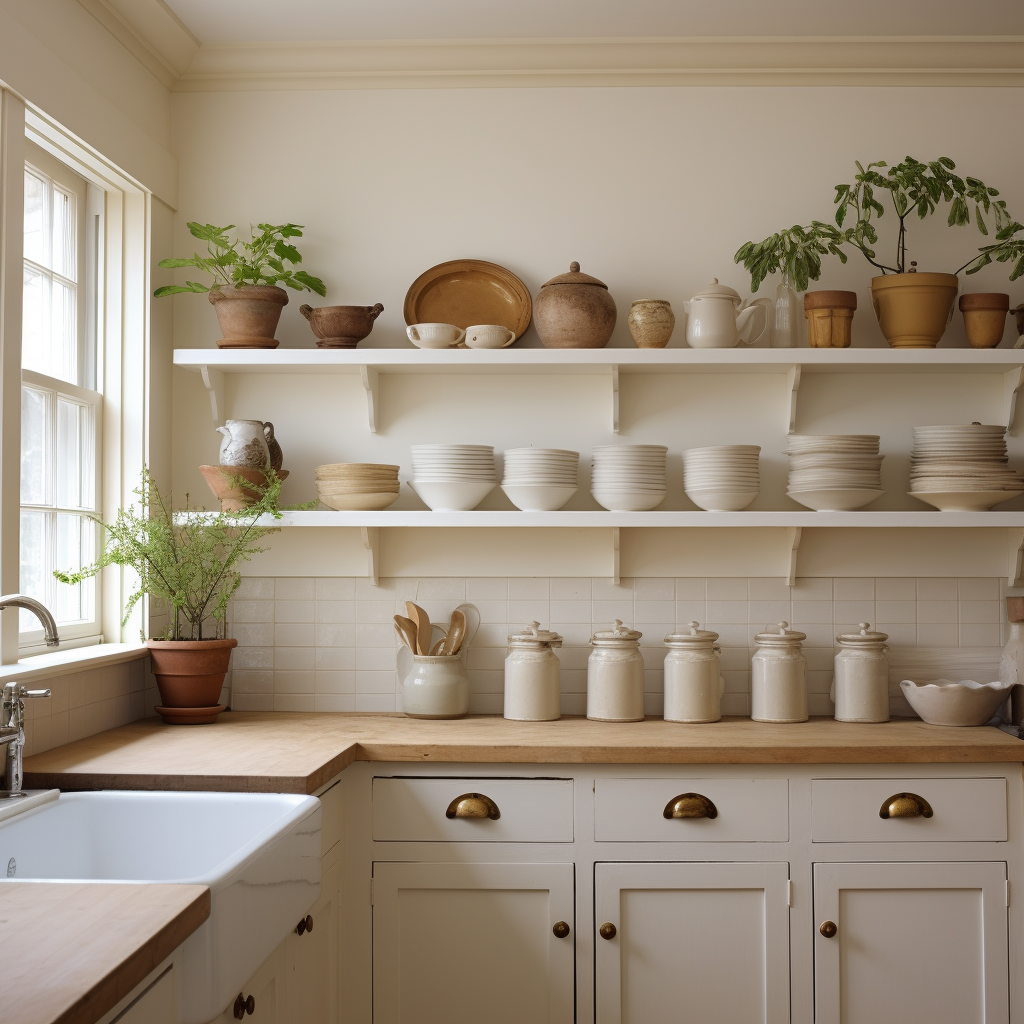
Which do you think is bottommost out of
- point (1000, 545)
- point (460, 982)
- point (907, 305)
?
point (460, 982)

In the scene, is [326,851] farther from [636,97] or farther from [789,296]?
[636,97]

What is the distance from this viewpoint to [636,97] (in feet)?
9.61

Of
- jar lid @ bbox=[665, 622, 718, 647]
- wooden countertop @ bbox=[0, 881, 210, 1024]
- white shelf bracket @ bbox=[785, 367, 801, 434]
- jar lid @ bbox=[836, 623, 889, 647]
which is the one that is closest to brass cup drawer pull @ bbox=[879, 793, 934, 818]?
jar lid @ bbox=[836, 623, 889, 647]

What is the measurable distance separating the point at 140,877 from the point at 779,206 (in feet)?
7.81

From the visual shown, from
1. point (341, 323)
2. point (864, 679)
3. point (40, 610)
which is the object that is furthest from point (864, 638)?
point (40, 610)

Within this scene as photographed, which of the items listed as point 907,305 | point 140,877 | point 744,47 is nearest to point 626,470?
point 907,305

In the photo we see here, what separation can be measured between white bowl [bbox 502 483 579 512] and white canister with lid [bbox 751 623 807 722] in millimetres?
647

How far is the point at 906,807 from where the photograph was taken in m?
2.33

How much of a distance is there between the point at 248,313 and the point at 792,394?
1.52 m

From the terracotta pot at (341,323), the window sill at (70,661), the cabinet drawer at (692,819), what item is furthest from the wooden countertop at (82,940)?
the terracotta pot at (341,323)

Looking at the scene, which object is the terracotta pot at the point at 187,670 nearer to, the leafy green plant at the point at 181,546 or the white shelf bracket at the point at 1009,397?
the leafy green plant at the point at 181,546

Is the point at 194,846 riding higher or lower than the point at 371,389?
lower

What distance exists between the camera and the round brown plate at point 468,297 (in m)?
2.87

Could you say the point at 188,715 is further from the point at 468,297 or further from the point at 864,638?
the point at 864,638
